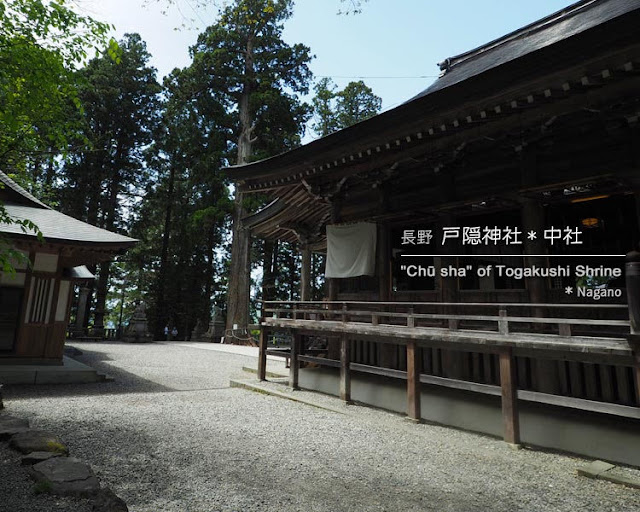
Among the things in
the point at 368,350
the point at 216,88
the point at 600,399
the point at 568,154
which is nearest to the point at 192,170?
the point at 216,88

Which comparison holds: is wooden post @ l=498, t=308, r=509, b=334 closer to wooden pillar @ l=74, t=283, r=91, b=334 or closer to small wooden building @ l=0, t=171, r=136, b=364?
small wooden building @ l=0, t=171, r=136, b=364

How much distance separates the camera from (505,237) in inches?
250

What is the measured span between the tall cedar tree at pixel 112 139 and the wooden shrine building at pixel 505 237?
22121mm

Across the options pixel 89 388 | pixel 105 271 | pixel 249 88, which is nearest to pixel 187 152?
pixel 249 88

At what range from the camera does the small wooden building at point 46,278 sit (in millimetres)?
9242

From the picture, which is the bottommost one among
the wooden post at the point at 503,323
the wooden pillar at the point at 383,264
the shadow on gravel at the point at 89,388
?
the shadow on gravel at the point at 89,388

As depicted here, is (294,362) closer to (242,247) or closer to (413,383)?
(413,383)

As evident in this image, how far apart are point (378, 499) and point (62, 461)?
2843mm

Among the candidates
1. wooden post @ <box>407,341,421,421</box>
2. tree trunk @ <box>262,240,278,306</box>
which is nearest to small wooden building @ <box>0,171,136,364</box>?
wooden post @ <box>407,341,421,421</box>

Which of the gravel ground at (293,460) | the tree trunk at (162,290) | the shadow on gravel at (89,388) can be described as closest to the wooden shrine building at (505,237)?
the gravel ground at (293,460)

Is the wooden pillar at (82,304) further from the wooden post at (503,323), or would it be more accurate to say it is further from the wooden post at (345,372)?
the wooden post at (503,323)

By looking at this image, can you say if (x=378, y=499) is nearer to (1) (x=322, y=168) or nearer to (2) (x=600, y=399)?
(2) (x=600, y=399)

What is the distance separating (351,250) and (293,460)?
4862 mm

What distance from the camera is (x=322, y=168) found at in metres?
7.85
